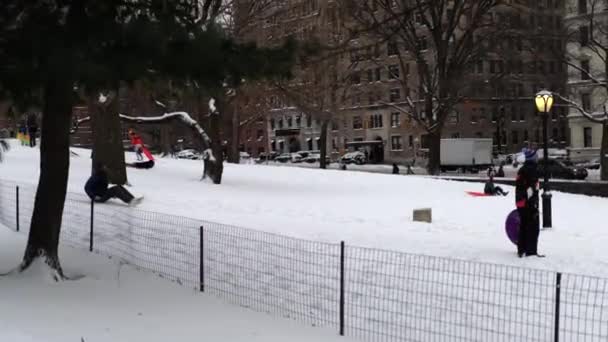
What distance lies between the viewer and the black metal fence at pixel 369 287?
768 centimetres

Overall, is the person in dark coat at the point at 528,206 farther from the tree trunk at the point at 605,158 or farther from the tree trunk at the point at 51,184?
the tree trunk at the point at 605,158

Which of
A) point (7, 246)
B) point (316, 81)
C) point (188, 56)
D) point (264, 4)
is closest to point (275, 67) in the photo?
point (188, 56)

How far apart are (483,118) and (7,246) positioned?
76276 mm

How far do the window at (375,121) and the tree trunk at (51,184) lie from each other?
3200 inches

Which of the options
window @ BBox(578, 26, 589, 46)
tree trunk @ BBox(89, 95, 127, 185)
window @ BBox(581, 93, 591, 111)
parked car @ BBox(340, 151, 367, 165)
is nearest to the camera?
tree trunk @ BBox(89, 95, 127, 185)

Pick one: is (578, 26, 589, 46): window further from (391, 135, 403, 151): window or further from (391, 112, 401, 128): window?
(391, 135, 403, 151): window

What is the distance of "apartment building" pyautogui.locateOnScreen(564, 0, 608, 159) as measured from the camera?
47.1 meters

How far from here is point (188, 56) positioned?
8.19 metres

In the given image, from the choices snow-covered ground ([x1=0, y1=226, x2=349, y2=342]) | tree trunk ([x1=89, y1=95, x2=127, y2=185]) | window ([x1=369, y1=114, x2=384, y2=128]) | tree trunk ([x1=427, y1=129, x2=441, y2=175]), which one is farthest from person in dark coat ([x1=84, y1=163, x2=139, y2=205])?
window ([x1=369, y1=114, x2=384, y2=128])

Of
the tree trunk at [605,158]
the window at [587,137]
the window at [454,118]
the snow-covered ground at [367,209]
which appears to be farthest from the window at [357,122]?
the snow-covered ground at [367,209]

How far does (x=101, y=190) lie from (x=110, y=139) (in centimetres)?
731

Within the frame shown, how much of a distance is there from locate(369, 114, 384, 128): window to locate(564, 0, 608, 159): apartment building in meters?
23.2

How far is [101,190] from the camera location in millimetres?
16188

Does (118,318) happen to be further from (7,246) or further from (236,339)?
(7,246)
